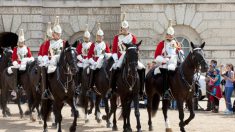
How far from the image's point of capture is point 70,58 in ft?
51.1

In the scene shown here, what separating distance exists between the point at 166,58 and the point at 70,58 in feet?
10.9

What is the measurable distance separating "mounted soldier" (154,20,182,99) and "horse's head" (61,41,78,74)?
3001 mm

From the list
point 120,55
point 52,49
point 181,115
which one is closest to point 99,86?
point 120,55

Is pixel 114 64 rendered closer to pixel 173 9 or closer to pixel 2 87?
pixel 2 87

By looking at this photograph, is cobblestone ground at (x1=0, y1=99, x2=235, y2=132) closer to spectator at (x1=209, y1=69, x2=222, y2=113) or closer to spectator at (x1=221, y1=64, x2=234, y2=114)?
spectator at (x1=221, y1=64, x2=234, y2=114)

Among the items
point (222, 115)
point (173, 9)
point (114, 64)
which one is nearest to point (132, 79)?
point (114, 64)

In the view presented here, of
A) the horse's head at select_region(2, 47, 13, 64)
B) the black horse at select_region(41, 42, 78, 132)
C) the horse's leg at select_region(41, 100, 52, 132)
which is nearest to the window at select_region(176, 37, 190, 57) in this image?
the horse's head at select_region(2, 47, 13, 64)

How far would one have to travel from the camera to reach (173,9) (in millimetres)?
30859

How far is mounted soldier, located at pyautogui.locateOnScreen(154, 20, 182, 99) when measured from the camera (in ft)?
56.8

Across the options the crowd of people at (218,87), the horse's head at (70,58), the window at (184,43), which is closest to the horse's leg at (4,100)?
the horse's head at (70,58)

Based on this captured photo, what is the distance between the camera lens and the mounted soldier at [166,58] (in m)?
17.3

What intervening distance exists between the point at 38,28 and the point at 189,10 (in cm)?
780

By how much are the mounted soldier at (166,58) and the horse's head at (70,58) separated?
3001 mm

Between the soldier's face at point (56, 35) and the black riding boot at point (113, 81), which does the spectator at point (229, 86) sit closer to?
the black riding boot at point (113, 81)
